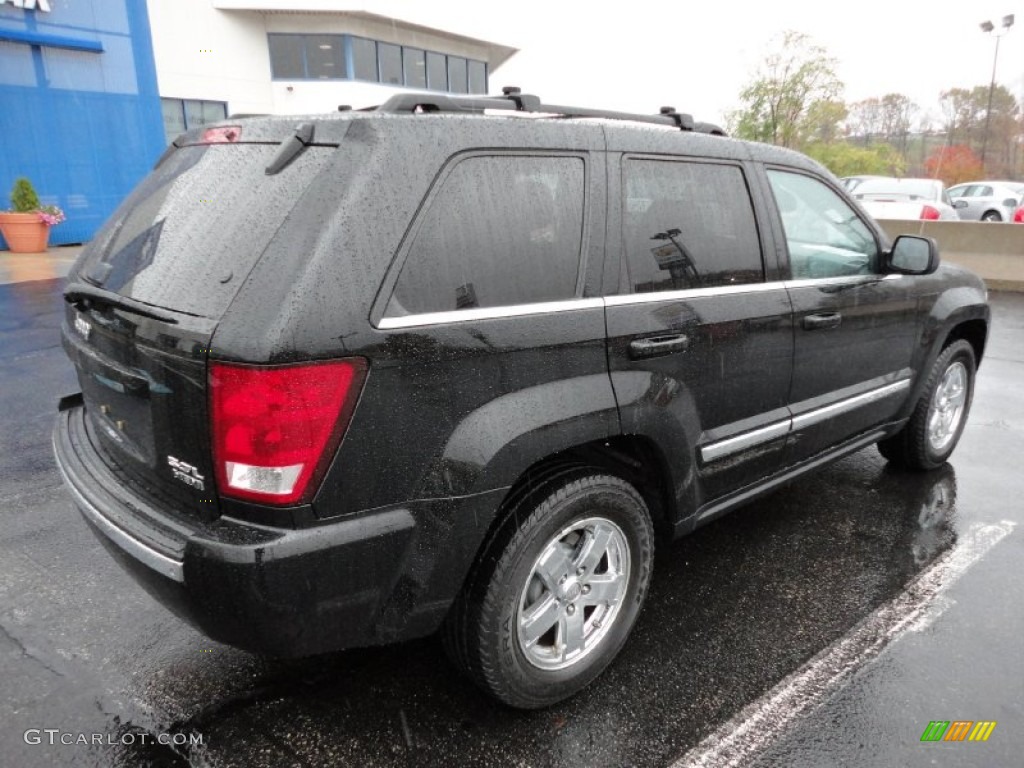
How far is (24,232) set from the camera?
47.2 ft

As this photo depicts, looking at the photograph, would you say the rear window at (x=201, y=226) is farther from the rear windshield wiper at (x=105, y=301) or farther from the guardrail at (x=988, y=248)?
the guardrail at (x=988, y=248)

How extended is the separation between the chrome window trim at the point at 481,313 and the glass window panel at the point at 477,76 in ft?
109

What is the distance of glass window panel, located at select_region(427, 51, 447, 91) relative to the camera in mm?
30781

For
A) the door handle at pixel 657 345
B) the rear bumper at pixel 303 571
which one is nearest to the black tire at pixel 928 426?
the door handle at pixel 657 345

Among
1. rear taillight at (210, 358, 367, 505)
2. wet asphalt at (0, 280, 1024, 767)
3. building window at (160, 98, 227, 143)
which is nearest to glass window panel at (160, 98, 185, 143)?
building window at (160, 98, 227, 143)

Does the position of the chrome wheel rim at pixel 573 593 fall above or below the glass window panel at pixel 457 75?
below

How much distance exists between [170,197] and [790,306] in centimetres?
240

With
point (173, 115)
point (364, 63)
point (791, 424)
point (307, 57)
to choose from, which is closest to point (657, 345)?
point (791, 424)

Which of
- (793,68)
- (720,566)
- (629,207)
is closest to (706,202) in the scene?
(629,207)

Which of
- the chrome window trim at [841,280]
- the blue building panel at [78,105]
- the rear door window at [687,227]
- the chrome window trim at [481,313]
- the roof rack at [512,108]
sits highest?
the blue building panel at [78,105]

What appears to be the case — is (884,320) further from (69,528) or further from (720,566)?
(69,528)

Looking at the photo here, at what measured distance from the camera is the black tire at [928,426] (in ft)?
13.8

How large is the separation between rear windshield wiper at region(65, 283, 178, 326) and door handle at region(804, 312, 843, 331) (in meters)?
2.49

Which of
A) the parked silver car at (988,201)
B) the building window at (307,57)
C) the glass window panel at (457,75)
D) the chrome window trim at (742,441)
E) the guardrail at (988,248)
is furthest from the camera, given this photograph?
the glass window panel at (457,75)
